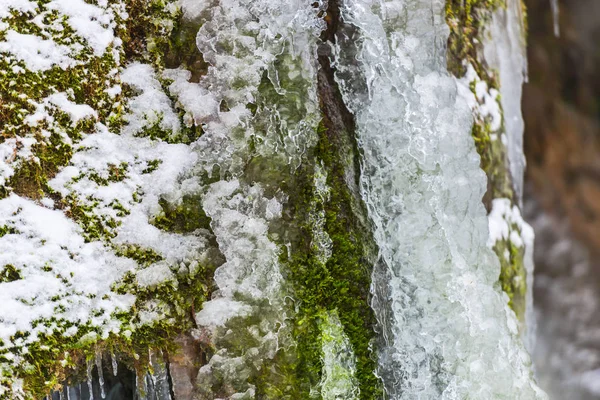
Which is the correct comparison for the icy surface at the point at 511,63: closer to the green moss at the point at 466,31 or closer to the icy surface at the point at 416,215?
the green moss at the point at 466,31

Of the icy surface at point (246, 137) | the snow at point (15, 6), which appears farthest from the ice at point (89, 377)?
the snow at point (15, 6)

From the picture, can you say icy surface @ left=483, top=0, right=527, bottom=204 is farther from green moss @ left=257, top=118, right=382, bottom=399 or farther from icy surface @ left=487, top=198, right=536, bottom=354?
green moss @ left=257, top=118, right=382, bottom=399

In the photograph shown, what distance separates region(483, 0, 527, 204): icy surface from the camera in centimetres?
241

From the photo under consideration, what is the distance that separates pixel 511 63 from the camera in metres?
2.54

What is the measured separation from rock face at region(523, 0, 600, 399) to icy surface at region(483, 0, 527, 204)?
2.87 m

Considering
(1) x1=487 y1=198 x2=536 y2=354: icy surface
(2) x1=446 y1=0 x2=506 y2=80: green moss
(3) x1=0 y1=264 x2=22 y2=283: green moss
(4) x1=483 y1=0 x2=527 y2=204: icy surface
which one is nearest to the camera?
(3) x1=0 y1=264 x2=22 y2=283: green moss

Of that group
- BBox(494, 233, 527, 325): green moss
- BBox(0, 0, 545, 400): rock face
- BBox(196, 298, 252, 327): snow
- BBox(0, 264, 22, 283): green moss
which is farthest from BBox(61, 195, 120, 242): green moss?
BBox(494, 233, 527, 325): green moss

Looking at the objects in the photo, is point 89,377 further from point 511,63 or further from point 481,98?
point 511,63

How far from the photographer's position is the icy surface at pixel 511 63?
2410 mm

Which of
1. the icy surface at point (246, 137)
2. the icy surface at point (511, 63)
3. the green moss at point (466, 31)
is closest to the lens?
the icy surface at point (246, 137)

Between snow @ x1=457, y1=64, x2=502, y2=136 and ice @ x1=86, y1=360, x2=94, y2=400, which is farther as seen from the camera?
snow @ x1=457, y1=64, x2=502, y2=136

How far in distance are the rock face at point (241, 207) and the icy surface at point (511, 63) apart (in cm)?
63

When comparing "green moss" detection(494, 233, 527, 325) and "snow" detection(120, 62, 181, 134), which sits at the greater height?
"snow" detection(120, 62, 181, 134)

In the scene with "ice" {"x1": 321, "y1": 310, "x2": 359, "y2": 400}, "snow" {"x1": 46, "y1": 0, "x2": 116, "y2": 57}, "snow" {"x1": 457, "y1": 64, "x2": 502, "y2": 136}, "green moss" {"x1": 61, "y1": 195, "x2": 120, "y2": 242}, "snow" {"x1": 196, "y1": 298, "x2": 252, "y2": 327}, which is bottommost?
"ice" {"x1": 321, "y1": 310, "x2": 359, "y2": 400}
